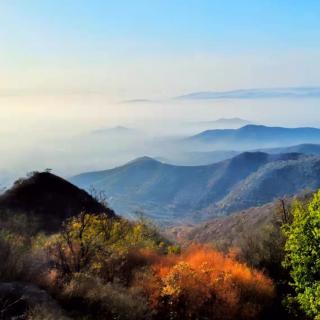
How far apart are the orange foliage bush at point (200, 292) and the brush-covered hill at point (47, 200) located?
39870 mm

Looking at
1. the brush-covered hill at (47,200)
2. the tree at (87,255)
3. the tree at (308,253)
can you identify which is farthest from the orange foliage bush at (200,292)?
the brush-covered hill at (47,200)

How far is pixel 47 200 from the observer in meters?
85.7

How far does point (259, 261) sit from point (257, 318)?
11993 millimetres

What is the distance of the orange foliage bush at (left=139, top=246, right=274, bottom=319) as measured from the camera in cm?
3472

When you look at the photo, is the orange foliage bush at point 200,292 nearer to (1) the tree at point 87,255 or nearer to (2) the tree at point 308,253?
(1) the tree at point 87,255

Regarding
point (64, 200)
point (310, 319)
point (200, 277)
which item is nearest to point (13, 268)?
point (200, 277)

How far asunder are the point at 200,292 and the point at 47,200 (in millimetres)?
54211

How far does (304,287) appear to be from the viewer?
1409 inches

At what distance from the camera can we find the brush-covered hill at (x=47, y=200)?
7944 cm

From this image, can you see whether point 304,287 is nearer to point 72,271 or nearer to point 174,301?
point 174,301

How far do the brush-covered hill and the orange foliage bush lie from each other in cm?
3987

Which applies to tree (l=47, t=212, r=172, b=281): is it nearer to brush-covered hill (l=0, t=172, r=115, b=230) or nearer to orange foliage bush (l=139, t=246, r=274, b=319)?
orange foliage bush (l=139, t=246, r=274, b=319)

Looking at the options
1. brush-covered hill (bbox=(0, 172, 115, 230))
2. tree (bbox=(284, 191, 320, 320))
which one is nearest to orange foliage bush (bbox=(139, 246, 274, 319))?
tree (bbox=(284, 191, 320, 320))

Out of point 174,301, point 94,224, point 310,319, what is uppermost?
point 94,224
